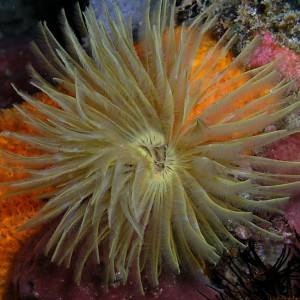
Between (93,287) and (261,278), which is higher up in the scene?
(261,278)

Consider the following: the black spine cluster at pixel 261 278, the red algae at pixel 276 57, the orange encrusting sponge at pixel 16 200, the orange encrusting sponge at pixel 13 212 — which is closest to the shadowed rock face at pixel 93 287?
the black spine cluster at pixel 261 278

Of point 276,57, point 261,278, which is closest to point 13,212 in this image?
point 261,278

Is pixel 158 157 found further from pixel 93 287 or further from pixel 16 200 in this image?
pixel 16 200

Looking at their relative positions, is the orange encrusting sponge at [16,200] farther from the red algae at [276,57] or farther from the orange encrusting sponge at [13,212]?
the red algae at [276,57]

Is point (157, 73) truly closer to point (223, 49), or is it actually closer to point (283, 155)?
point (223, 49)

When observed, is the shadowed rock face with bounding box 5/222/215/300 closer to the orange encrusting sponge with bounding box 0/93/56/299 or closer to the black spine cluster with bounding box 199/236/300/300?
the black spine cluster with bounding box 199/236/300/300

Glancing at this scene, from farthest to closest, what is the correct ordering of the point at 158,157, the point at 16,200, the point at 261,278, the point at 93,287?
the point at 16,200, the point at 93,287, the point at 158,157, the point at 261,278

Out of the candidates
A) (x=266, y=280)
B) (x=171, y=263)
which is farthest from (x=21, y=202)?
(x=266, y=280)

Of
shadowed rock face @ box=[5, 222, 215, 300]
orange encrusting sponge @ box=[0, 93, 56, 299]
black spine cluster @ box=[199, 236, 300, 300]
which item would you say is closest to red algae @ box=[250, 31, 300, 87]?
black spine cluster @ box=[199, 236, 300, 300]
